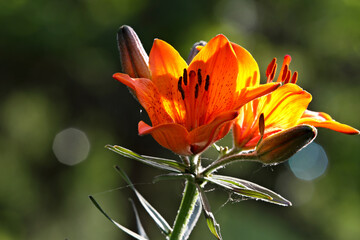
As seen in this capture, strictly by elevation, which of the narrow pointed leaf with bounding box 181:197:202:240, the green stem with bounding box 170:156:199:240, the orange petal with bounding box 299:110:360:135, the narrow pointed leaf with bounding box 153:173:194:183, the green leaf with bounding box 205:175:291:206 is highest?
the orange petal with bounding box 299:110:360:135

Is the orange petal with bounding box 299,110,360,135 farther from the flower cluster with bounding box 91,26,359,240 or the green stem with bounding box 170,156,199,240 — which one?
the green stem with bounding box 170,156,199,240

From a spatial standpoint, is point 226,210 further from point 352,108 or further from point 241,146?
point 241,146

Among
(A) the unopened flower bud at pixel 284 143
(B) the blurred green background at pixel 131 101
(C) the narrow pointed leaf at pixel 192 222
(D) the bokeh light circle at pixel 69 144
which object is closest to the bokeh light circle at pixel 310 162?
(B) the blurred green background at pixel 131 101

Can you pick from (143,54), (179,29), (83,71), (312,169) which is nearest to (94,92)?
(83,71)

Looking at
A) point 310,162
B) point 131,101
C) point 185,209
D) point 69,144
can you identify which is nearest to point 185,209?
point 185,209

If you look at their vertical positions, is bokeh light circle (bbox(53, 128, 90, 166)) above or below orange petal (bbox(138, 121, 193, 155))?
below

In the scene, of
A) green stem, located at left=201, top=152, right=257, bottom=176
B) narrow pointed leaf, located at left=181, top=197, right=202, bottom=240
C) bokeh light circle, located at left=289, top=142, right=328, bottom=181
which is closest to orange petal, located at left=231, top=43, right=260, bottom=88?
green stem, located at left=201, top=152, right=257, bottom=176

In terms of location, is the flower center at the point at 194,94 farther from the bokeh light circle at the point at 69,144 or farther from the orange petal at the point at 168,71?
the bokeh light circle at the point at 69,144
